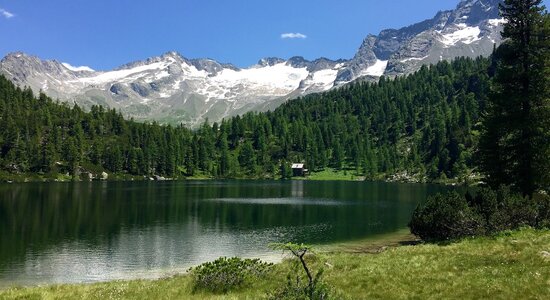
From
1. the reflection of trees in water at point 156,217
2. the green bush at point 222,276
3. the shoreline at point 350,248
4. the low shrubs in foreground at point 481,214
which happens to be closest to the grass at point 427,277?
the green bush at point 222,276

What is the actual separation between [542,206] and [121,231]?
6142 centimetres

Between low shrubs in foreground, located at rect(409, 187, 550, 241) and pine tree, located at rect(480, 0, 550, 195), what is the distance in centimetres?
423

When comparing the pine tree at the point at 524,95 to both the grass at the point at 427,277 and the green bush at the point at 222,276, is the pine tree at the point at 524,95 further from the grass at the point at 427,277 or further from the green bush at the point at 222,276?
the green bush at the point at 222,276

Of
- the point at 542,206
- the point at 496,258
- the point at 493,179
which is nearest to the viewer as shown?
the point at 496,258

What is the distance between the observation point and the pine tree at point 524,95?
4953 cm

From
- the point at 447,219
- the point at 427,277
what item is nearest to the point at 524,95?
the point at 447,219

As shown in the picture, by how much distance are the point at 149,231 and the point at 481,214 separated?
173ft

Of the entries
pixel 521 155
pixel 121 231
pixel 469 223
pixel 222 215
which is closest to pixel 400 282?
pixel 469 223

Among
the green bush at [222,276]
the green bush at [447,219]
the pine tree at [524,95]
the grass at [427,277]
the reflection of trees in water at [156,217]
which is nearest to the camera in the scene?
the grass at [427,277]

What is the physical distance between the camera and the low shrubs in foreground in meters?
41.5

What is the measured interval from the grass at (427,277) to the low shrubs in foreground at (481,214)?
14.7ft

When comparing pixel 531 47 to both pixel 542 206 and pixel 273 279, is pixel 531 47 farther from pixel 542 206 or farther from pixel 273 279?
pixel 273 279

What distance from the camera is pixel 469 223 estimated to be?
141 feet

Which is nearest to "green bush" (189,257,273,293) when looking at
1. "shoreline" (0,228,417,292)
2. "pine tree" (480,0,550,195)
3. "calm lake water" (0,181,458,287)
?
"shoreline" (0,228,417,292)
